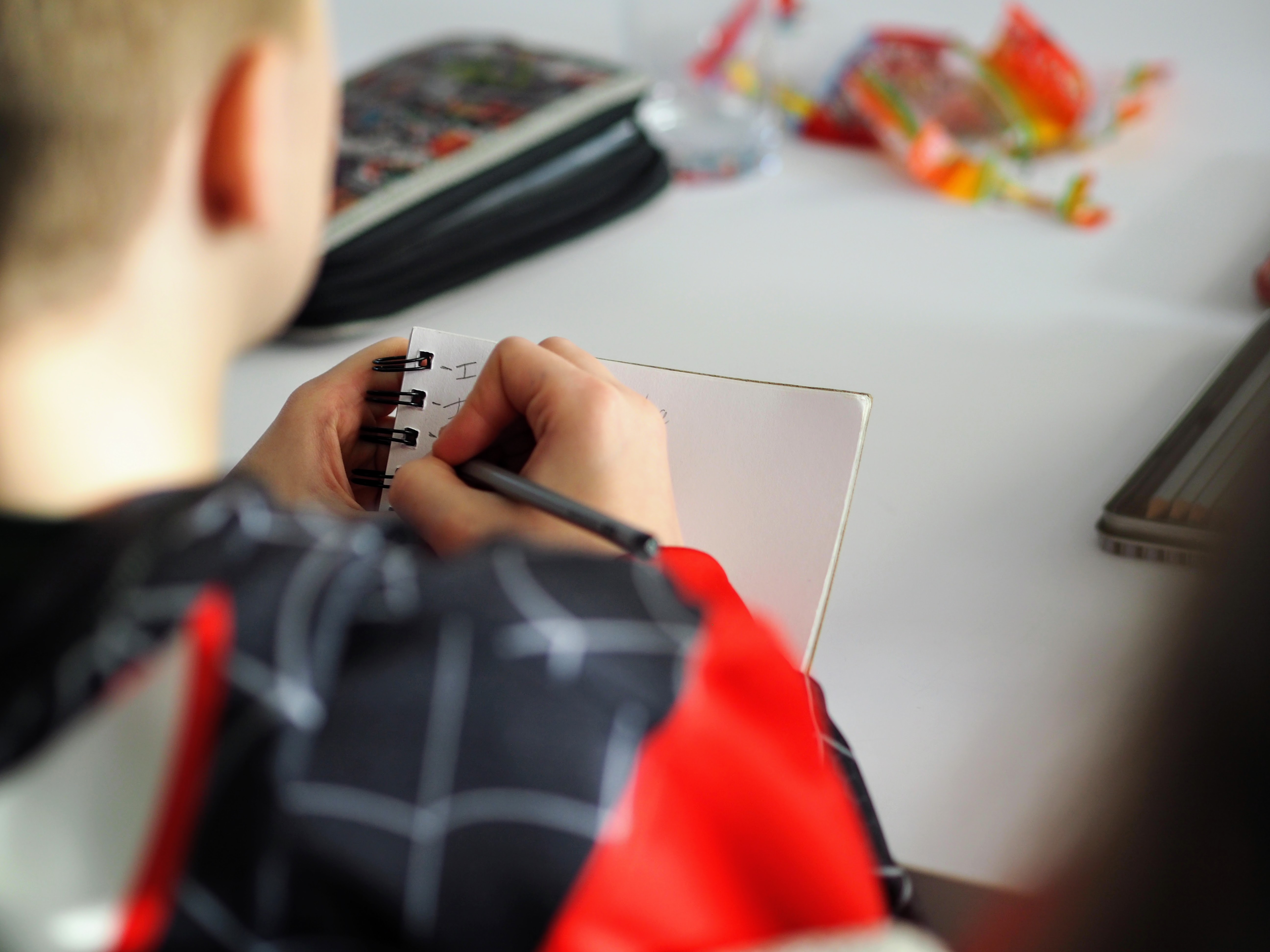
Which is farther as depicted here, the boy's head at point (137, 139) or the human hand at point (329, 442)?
the human hand at point (329, 442)

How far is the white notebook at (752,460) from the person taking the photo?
0.51 metres

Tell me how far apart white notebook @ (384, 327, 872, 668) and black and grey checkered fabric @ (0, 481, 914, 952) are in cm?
21

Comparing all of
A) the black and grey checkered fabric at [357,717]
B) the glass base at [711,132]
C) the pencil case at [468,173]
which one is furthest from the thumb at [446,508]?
the glass base at [711,132]

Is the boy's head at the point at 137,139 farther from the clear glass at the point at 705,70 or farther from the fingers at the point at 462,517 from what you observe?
the clear glass at the point at 705,70

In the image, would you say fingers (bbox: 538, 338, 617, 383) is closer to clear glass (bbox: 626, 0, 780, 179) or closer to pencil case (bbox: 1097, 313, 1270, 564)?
pencil case (bbox: 1097, 313, 1270, 564)

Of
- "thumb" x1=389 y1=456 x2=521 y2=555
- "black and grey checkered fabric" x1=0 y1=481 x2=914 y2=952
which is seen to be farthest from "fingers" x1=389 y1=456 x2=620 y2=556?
"black and grey checkered fabric" x1=0 y1=481 x2=914 y2=952

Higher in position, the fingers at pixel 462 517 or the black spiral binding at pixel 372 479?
the fingers at pixel 462 517

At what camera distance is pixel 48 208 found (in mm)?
309

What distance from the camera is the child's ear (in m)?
0.33

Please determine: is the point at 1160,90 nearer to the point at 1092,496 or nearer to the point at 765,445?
the point at 1092,496

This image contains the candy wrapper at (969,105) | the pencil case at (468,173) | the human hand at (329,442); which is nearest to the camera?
the human hand at (329,442)

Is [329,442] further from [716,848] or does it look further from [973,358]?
[973,358]

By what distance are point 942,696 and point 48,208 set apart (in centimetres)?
41

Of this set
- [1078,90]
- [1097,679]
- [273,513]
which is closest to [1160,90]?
[1078,90]
